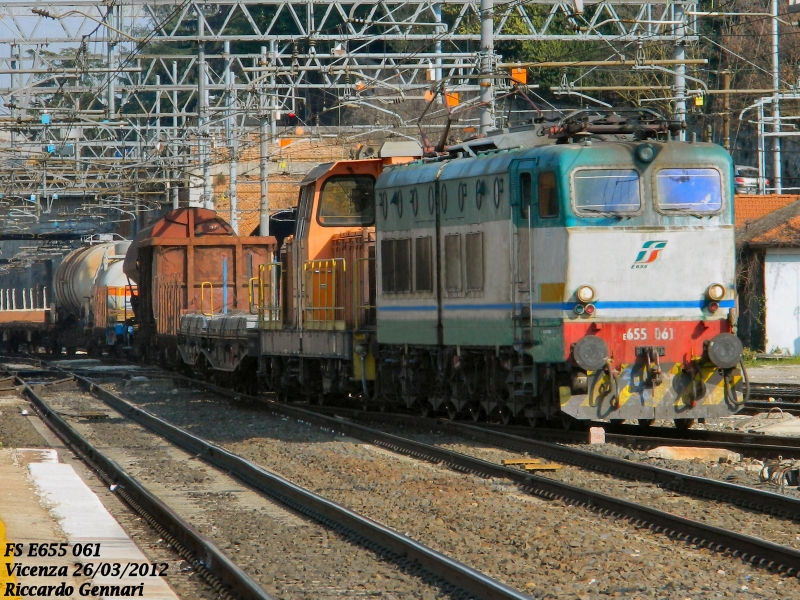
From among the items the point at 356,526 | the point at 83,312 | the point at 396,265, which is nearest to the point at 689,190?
the point at 396,265

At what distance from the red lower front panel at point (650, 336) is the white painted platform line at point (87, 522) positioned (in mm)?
5433

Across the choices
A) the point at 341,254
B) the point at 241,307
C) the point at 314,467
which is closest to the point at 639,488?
the point at 314,467

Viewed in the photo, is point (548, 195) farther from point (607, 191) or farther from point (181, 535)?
point (181, 535)

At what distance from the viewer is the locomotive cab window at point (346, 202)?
18938 millimetres

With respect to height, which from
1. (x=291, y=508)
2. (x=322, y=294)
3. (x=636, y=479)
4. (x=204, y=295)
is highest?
(x=204, y=295)

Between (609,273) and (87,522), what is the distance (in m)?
6.34

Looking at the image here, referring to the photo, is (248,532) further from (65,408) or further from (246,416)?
(65,408)

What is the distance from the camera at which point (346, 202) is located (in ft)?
62.7

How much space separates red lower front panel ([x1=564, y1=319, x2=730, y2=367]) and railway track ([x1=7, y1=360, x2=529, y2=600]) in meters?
3.93

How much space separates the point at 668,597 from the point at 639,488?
146 inches

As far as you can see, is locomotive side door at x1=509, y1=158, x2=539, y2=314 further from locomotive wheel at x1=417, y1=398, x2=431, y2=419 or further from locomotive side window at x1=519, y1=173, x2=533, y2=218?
locomotive wheel at x1=417, y1=398, x2=431, y2=419

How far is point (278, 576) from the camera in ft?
25.3

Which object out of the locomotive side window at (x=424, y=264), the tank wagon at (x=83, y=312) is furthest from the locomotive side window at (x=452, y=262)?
the tank wagon at (x=83, y=312)

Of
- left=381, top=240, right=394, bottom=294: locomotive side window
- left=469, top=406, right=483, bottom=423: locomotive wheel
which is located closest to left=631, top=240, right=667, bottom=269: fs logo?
left=469, top=406, right=483, bottom=423: locomotive wheel
